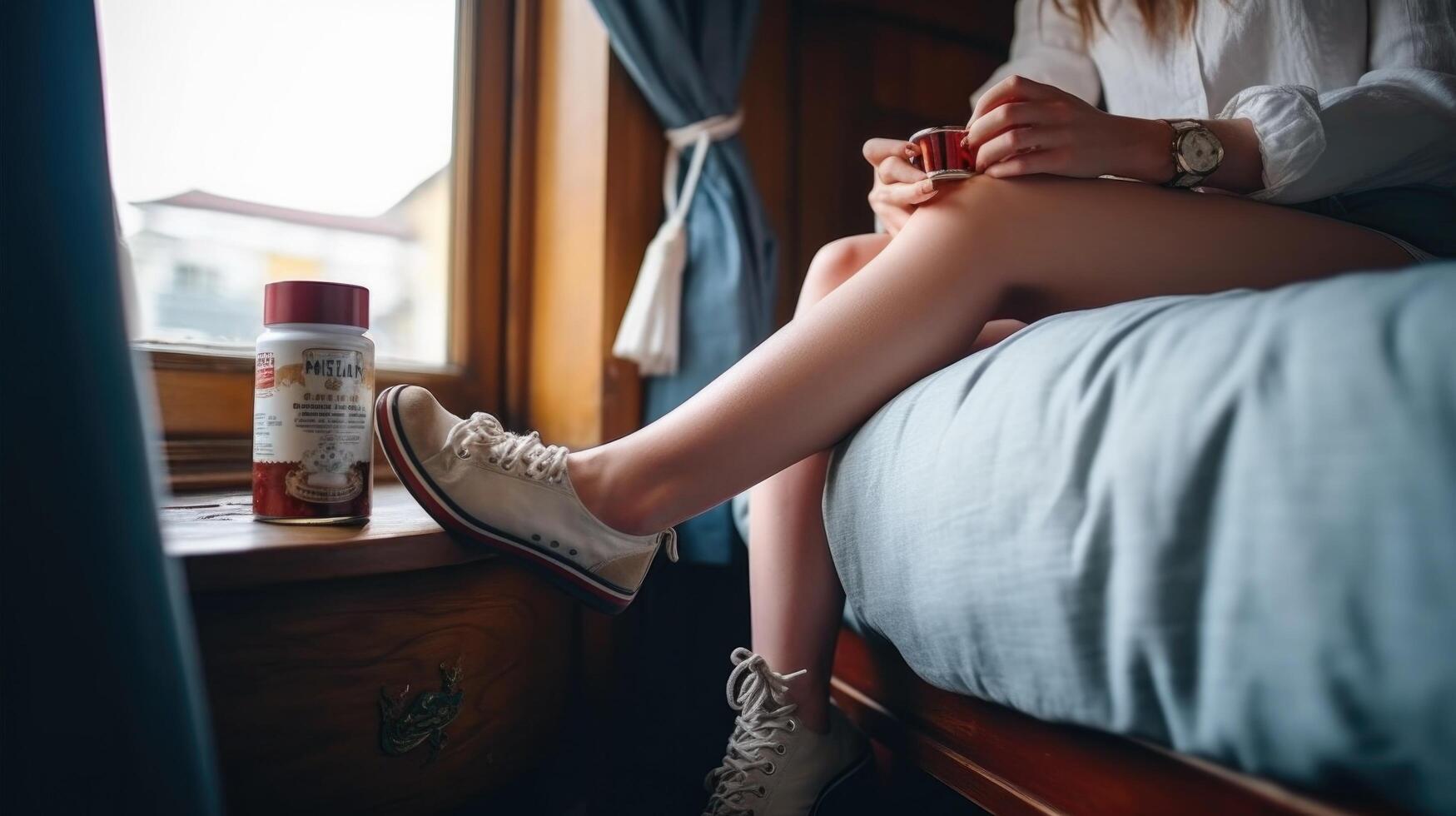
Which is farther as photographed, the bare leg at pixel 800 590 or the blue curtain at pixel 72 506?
the bare leg at pixel 800 590

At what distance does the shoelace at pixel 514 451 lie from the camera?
60cm

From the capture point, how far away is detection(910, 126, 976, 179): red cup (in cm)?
62

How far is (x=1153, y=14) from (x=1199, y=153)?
36 cm

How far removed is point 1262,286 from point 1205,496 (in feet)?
1.18

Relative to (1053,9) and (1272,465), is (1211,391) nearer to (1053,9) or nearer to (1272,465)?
(1272,465)

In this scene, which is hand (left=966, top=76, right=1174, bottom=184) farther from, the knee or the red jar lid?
the red jar lid

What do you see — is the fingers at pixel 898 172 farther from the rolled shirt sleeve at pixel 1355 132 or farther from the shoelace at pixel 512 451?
the shoelace at pixel 512 451

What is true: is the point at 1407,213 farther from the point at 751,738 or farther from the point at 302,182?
the point at 302,182

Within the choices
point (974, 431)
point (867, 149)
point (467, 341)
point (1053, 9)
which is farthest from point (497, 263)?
point (974, 431)

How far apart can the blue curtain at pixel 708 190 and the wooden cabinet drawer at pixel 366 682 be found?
0.46 m

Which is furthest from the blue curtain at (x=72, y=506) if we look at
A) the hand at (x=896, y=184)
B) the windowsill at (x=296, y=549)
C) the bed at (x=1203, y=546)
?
the hand at (x=896, y=184)

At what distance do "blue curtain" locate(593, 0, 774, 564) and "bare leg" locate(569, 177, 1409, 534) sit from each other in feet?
1.80

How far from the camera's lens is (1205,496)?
1.09ft

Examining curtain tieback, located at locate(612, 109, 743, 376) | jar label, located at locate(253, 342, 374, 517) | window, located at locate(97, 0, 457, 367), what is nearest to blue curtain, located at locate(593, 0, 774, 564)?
curtain tieback, located at locate(612, 109, 743, 376)
